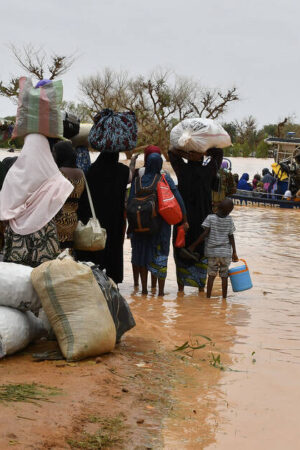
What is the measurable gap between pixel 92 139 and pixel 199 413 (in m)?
3.49

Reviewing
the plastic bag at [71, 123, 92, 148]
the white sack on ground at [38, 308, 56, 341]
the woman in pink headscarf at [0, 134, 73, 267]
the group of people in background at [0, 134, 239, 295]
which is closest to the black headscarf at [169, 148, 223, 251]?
the group of people in background at [0, 134, 239, 295]

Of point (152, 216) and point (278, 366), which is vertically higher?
point (152, 216)

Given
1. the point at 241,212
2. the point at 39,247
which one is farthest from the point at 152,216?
the point at 241,212

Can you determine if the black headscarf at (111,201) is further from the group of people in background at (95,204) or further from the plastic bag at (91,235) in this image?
the plastic bag at (91,235)

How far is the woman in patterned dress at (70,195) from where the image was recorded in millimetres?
6453

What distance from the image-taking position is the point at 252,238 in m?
17.1

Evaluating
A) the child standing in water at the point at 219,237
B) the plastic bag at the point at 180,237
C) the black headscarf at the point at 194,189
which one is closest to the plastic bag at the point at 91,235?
the plastic bag at the point at 180,237

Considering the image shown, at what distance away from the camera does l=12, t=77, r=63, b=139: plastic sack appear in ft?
19.9

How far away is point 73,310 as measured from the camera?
5.07m

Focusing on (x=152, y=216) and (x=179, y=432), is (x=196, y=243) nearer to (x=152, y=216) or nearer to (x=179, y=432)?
(x=152, y=216)

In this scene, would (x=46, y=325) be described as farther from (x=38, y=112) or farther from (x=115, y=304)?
(x=38, y=112)

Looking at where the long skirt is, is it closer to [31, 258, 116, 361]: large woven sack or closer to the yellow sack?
[31, 258, 116, 361]: large woven sack

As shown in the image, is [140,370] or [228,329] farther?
[228,329]

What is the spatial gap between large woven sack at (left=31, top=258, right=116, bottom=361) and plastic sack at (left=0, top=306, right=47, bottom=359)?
7.0 inches
